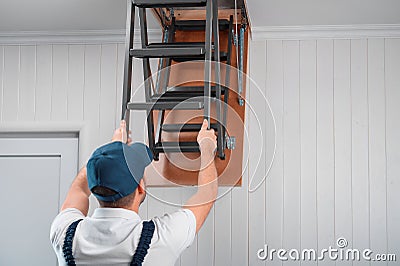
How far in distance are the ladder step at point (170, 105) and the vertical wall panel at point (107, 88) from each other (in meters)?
1.47

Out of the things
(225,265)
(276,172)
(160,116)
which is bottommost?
(225,265)

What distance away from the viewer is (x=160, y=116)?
3420 mm

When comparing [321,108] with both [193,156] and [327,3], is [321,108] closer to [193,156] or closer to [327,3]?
[327,3]

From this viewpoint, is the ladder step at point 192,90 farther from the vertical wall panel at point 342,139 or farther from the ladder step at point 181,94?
the vertical wall panel at point 342,139

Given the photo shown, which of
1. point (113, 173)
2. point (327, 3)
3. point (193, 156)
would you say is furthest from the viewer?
point (327, 3)

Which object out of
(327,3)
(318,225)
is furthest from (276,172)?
(327,3)

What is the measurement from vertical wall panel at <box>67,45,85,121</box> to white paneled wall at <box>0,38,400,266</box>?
0.11 meters

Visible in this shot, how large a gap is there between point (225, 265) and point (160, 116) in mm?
1211

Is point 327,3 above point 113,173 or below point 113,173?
above

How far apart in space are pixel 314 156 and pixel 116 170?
2349 millimetres

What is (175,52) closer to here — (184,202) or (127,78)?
(127,78)

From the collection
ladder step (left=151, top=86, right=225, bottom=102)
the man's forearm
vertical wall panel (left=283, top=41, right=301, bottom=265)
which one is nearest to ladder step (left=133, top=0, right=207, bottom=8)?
ladder step (left=151, top=86, right=225, bottom=102)

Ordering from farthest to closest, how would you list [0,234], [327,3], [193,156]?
[0,234]
[327,3]
[193,156]

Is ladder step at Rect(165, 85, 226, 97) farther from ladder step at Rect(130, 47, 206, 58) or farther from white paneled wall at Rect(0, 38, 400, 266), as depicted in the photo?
white paneled wall at Rect(0, 38, 400, 266)
